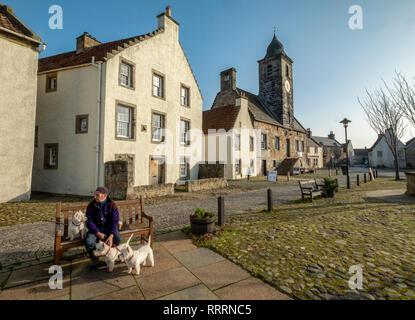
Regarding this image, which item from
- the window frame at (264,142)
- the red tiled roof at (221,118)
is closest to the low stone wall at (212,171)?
the red tiled roof at (221,118)

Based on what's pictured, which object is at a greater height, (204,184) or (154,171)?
Answer: (154,171)

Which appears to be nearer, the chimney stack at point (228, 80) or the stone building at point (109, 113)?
the stone building at point (109, 113)

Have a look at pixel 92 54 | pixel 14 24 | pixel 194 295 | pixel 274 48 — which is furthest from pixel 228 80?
pixel 194 295

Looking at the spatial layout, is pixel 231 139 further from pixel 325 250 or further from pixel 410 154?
pixel 410 154

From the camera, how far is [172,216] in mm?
7816

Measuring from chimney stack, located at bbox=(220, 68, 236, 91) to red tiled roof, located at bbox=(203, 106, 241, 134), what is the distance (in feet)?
15.7

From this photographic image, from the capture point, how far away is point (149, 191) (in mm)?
12078

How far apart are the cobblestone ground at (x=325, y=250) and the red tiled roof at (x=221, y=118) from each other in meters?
17.6

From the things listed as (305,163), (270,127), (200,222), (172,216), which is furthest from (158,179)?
(305,163)

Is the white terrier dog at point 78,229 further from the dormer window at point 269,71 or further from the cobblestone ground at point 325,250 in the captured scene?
the dormer window at point 269,71

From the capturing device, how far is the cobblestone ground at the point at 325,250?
10.3 feet

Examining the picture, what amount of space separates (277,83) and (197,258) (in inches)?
1462

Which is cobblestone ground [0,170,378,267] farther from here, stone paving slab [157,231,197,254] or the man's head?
the man's head
